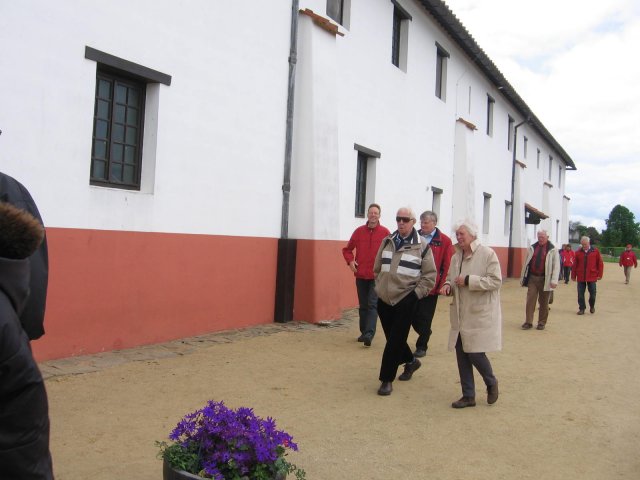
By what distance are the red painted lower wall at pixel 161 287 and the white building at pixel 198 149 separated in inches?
0.8

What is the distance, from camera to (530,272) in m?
11.1

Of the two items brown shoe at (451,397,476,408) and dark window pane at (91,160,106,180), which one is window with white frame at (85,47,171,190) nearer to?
dark window pane at (91,160,106,180)

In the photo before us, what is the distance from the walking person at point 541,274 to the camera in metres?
10.8

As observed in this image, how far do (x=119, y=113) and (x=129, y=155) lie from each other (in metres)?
0.52

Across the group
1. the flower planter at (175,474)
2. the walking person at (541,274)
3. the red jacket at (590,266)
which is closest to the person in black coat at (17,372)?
the flower planter at (175,474)

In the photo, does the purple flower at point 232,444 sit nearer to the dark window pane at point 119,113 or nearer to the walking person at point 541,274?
the dark window pane at point 119,113

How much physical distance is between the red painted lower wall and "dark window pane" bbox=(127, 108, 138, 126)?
141 centimetres

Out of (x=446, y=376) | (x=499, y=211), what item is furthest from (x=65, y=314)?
(x=499, y=211)

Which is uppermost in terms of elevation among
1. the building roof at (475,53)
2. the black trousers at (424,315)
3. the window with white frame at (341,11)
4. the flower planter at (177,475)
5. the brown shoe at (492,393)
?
the building roof at (475,53)

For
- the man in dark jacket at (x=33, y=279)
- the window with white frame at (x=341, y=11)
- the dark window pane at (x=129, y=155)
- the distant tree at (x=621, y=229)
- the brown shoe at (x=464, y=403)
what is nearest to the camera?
the man in dark jacket at (x=33, y=279)

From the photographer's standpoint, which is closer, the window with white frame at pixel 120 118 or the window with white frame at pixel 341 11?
the window with white frame at pixel 120 118

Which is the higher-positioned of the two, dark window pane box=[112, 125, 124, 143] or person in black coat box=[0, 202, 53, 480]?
dark window pane box=[112, 125, 124, 143]

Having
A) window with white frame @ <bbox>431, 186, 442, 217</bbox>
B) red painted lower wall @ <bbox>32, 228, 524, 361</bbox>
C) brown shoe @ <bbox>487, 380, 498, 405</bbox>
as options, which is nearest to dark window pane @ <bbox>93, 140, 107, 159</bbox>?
red painted lower wall @ <bbox>32, 228, 524, 361</bbox>

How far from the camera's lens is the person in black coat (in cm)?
189
